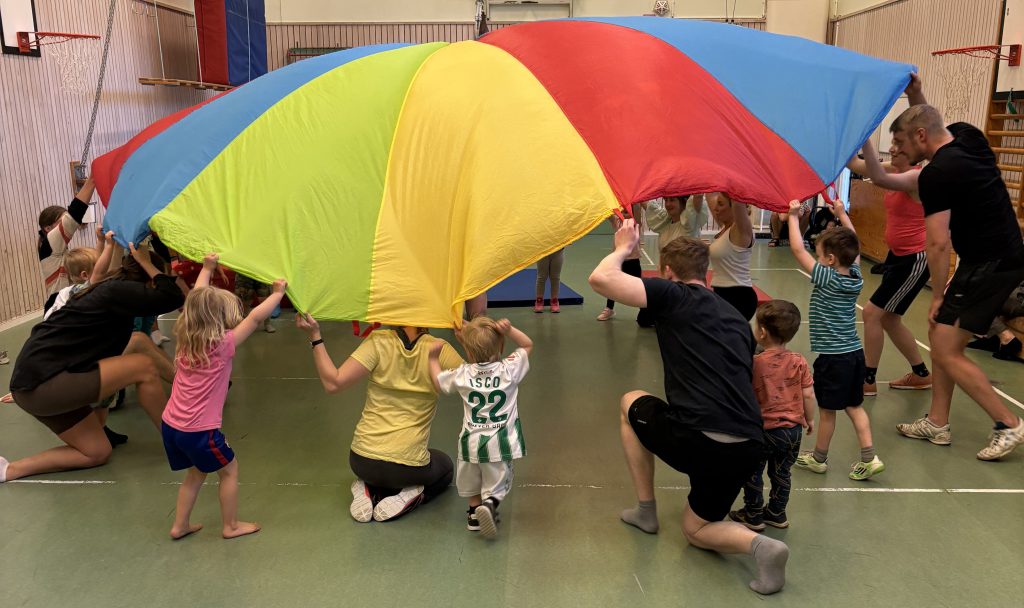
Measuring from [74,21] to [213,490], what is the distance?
19.2 feet

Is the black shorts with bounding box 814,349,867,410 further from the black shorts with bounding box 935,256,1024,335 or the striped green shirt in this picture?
the black shorts with bounding box 935,256,1024,335

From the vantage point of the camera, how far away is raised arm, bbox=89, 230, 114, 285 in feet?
11.7

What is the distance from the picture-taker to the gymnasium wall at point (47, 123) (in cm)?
642

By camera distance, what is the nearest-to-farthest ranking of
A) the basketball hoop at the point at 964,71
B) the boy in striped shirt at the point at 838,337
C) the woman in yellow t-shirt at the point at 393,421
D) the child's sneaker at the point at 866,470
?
the woman in yellow t-shirt at the point at 393,421, the boy in striped shirt at the point at 838,337, the child's sneaker at the point at 866,470, the basketball hoop at the point at 964,71

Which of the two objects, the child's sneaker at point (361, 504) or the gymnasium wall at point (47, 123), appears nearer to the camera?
the child's sneaker at point (361, 504)

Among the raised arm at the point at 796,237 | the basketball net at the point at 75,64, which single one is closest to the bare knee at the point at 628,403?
the raised arm at the point at 796,237

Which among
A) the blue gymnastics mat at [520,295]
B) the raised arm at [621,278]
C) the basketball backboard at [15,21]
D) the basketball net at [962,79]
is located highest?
the basketball backboard at [15,21]

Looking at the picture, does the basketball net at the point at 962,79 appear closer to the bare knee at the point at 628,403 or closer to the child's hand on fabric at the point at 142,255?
the bare knee at the point at 628,403

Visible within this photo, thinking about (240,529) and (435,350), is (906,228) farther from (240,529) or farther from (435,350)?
(240,529)

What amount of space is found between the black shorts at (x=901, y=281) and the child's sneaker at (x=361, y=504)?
3.07 m

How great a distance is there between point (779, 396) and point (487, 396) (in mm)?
1118

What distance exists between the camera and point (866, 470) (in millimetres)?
3605

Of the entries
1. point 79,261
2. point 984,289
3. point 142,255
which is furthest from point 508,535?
point 79,261

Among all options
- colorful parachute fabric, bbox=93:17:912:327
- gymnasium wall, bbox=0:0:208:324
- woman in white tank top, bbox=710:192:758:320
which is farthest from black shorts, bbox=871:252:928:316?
gymnasium wall, bbox=0:0:208:324
